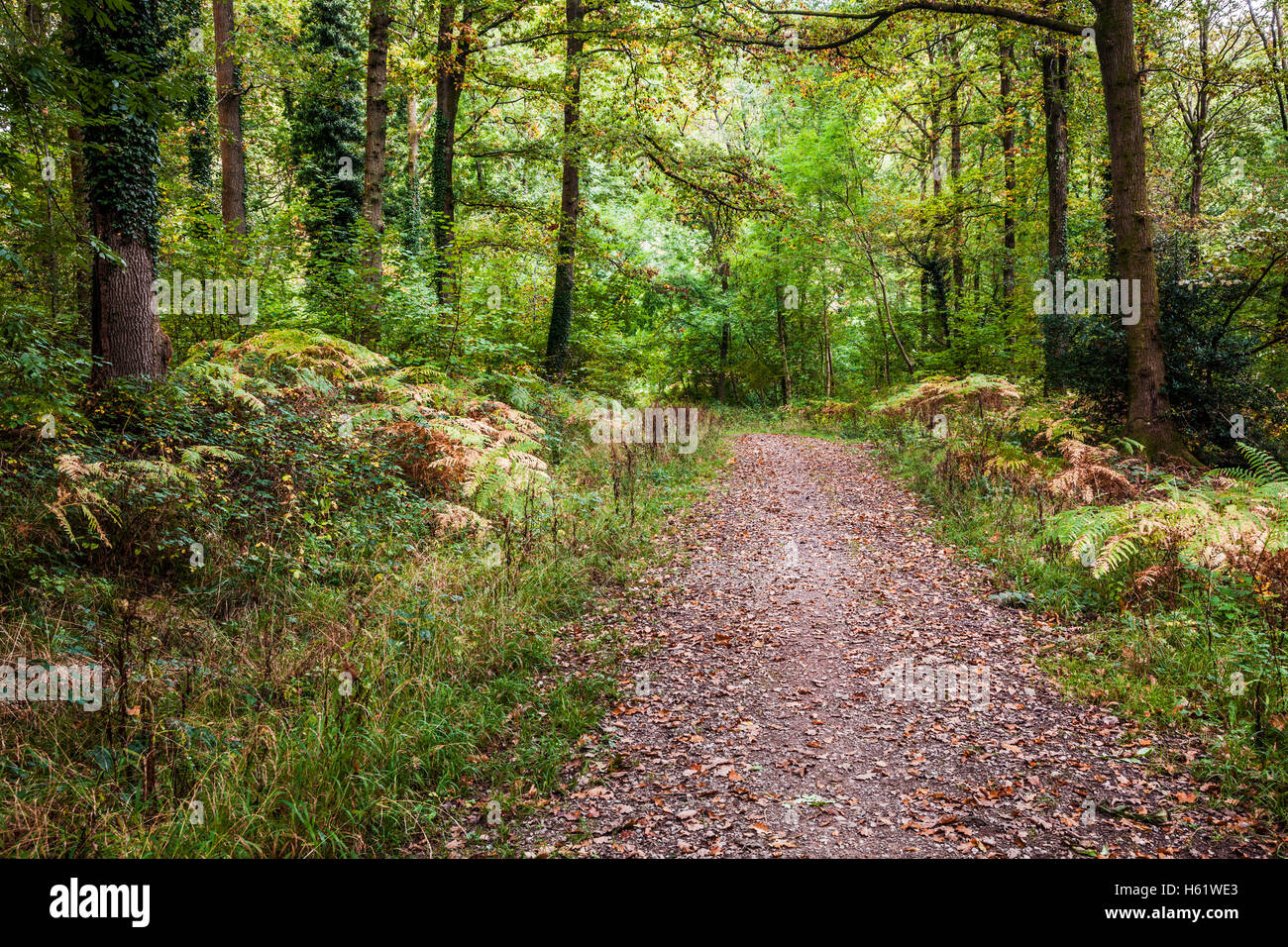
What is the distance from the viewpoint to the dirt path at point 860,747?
312 cm

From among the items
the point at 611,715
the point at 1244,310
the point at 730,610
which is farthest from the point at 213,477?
the point at 1244,310

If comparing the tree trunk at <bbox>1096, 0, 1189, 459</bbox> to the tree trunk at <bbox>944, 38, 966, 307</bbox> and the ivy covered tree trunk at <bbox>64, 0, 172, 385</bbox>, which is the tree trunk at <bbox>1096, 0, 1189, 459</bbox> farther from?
the ivy covered tree trunk at <bbox>64, 0, 172, 385</bbox>

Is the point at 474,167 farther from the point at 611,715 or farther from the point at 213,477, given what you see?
the point at 611,715

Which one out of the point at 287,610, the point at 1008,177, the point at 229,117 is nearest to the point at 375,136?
the point at 229,117

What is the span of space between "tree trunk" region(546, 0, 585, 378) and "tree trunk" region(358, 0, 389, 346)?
10.2 ft

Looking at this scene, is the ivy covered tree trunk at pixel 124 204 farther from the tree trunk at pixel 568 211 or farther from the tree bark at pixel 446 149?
the tree trunk at pixel 568 211

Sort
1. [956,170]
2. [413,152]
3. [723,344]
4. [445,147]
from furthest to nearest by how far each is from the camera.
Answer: [723,344] → [413,152] → [956,170] → [445,147]

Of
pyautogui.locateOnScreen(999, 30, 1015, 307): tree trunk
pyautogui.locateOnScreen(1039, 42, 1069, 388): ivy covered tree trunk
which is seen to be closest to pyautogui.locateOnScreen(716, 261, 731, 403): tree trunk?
pyautogui.locateOnScreen(999, 30, 1015, 307): tree trunk

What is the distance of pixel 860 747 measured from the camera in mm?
3902

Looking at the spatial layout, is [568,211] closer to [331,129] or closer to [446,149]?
[446,149]

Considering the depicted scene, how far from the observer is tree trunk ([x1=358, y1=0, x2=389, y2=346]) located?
10.1 metres

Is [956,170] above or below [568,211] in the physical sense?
above

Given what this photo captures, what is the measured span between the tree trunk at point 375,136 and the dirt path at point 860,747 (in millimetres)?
7138

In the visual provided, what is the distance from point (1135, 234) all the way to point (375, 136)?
36.2 ft
